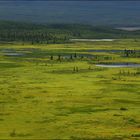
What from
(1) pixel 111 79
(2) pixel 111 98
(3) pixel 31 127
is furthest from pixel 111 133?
(1) pixel 111 79

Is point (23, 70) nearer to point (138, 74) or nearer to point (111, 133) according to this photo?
point (138, 74)

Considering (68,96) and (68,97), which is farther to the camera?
(68,96)

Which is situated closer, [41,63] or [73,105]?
[73,105]

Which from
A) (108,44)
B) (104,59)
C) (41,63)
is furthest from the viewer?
(108,44)

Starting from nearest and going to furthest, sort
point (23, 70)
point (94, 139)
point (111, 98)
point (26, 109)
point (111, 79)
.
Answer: point (94, 139)
point (26, 109)
point (111, 98)
point (111, 79)
point (23, 70)
